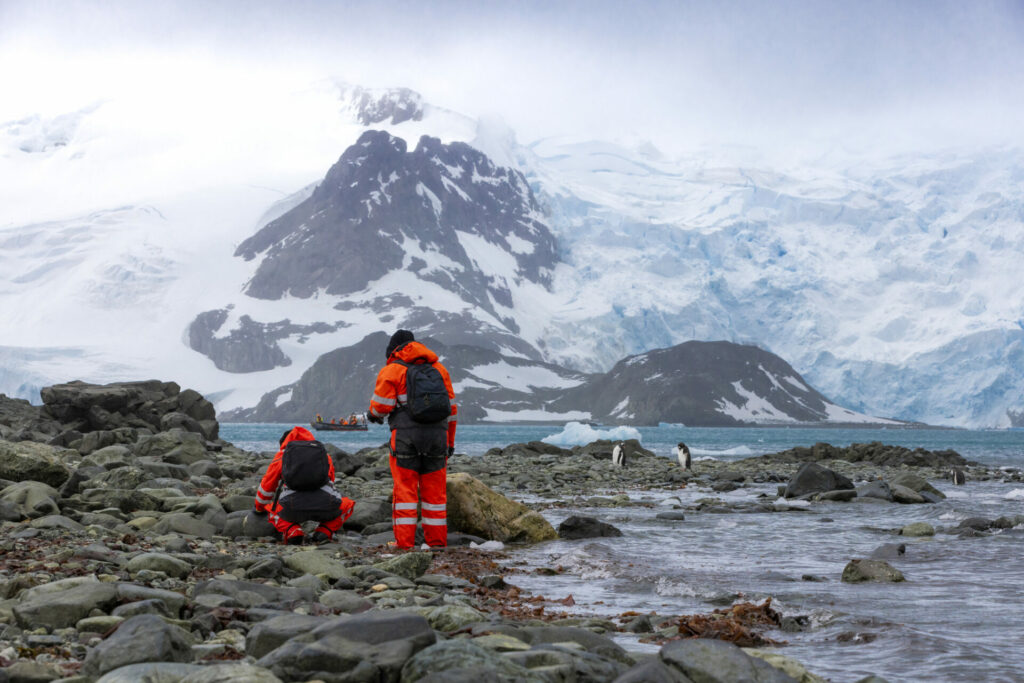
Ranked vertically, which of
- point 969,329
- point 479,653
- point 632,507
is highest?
point 969,329

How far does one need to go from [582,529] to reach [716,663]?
8193 mm

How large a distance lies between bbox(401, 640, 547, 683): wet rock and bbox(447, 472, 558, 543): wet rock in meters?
7.83

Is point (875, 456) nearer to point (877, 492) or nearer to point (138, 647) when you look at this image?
point (877, 492)

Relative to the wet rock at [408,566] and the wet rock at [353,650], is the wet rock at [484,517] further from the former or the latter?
the wet rock at [353,650]

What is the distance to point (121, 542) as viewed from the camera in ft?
29.8

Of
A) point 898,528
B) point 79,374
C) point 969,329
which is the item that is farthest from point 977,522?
point 79,374

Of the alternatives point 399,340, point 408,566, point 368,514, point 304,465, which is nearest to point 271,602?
point 408,566

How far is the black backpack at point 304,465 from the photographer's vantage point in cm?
1050

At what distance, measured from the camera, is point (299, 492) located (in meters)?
10.9

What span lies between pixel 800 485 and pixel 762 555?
1054 cm

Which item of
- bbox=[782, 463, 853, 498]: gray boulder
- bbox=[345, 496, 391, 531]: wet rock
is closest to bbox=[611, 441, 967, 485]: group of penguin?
bbox=[782, 463, 853, 498]: gray boulder

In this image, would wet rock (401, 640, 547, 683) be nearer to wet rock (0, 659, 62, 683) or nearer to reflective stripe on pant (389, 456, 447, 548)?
wet rock (0, 659, 62, 683)

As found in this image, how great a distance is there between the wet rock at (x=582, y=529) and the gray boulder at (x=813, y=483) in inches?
377

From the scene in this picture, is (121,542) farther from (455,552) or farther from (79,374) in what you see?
(79,374)
